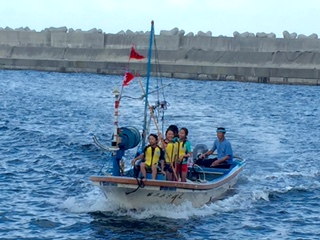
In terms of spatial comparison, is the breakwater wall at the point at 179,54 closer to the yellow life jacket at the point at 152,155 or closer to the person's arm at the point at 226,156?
the person's arm at the point at 226,156

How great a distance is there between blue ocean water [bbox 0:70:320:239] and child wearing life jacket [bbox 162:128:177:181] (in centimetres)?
68

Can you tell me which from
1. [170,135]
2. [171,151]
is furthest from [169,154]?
[170,135]

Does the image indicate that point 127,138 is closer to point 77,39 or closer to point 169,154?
point 169,154

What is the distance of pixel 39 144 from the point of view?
26.7 metres

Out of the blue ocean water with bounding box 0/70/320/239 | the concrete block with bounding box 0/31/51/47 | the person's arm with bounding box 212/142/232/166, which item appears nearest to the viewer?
the blue ocean water with bounding box 0/70/320/239

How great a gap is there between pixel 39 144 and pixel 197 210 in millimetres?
10909

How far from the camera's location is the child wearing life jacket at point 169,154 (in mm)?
16481

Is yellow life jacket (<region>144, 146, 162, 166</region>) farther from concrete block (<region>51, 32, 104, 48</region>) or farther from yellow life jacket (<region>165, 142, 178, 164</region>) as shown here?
concrete block (<region>51, 32, 104, 48</region>)

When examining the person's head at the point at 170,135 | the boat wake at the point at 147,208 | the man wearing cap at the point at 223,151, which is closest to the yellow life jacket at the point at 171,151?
the person's head at the point at 170,135

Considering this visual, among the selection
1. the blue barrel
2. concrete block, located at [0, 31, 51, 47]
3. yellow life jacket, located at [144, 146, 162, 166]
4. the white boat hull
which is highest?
concrete block, located at [0, 31, 51, 47]

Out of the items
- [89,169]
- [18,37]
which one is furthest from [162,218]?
[18,37]

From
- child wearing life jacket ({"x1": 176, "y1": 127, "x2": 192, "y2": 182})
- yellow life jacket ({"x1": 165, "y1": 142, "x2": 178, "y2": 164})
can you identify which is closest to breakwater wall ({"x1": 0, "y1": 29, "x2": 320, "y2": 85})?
child wearing life jacket ({"x1": 176, "y1": 127, "x2": 192, "y2": 182})

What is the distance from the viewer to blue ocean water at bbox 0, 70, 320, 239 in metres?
15.7

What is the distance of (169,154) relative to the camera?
16.7m
